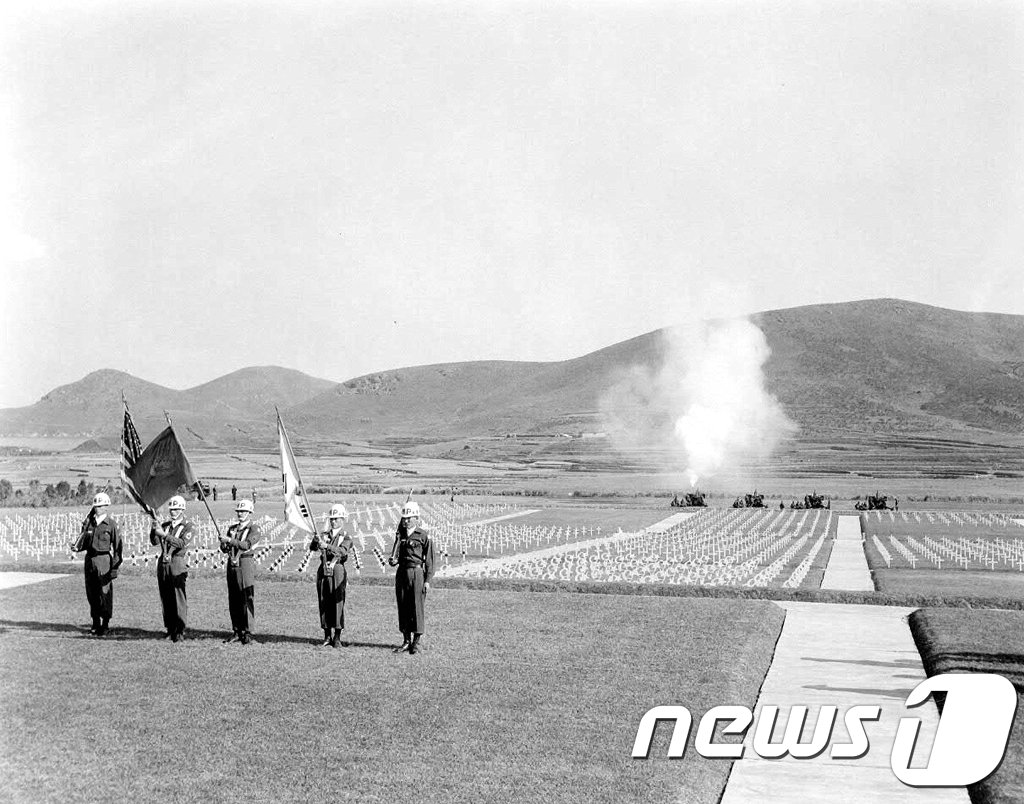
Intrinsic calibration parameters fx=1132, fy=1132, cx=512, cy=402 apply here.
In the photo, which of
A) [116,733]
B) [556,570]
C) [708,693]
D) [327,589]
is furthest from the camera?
[556,570]

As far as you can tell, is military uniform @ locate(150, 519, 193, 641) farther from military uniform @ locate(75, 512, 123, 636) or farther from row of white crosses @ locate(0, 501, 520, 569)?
row of white crosses @ locate(0, 501, 520, 569)

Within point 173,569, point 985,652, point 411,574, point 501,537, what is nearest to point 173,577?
point 173,569

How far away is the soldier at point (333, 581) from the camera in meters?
18.5

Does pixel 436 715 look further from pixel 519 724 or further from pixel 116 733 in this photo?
pixel 116 733

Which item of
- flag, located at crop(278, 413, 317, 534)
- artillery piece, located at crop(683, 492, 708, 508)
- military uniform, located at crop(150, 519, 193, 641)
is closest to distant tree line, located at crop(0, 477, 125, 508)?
artillery piece, located at crop(683, 492, 708, 508)

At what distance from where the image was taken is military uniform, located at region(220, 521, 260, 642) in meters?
18.8

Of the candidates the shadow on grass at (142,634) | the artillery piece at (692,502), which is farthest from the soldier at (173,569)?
the artillery piece at (692,502)

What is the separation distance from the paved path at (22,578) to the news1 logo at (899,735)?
1973 centimetres

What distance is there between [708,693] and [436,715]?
3615 millimetres

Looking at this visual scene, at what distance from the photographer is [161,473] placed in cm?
1945

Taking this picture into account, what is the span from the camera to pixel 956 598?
2619 centimetres

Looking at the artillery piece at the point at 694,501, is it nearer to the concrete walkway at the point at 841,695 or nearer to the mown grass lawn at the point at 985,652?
the concrete walkway at the point at 841,695

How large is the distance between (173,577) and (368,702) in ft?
20.0

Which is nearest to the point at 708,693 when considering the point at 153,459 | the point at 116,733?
the point at 116,733
